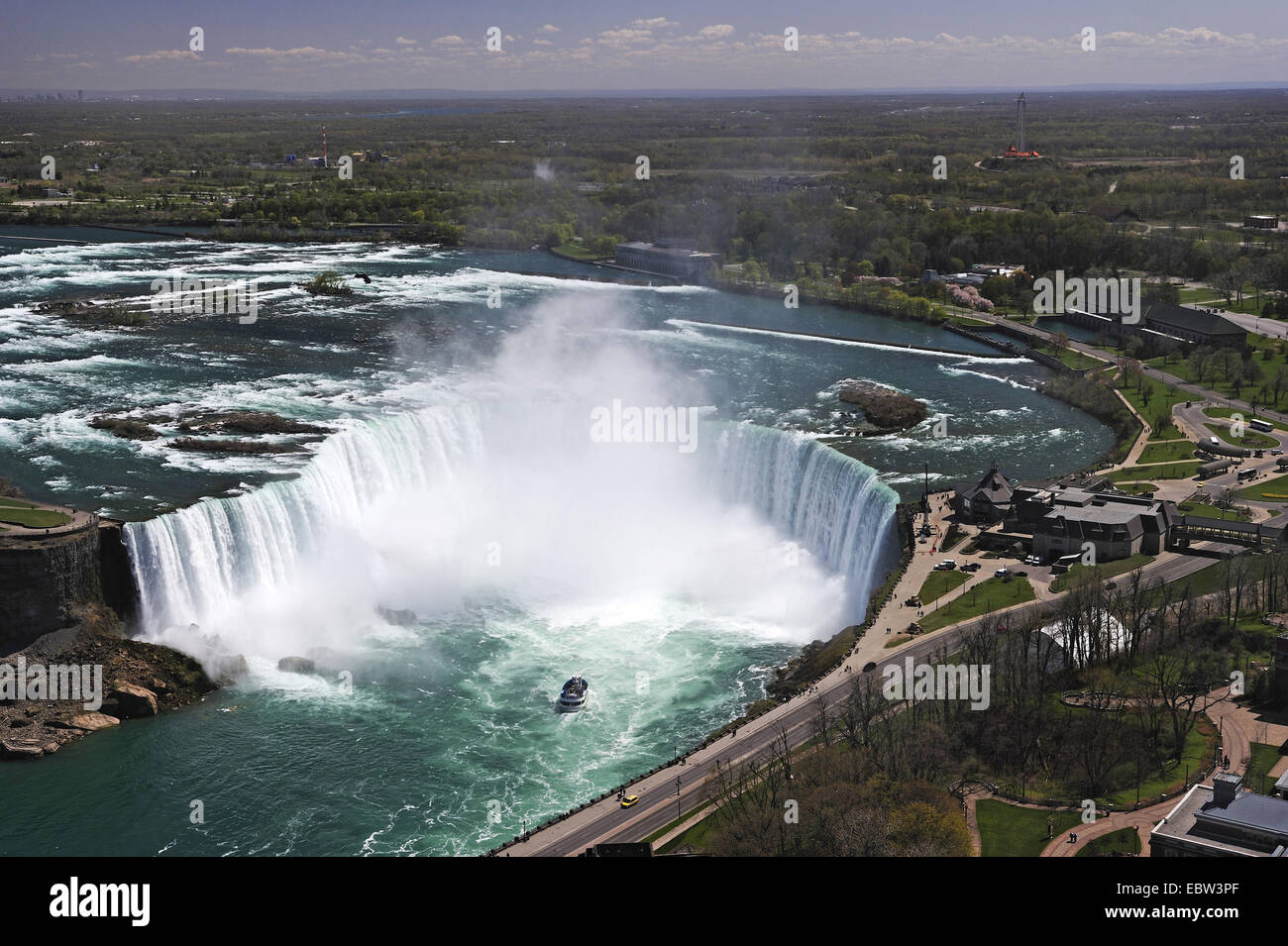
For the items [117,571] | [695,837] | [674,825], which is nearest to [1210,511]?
[674,825]

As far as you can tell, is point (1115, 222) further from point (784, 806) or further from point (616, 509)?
point (784, 806)

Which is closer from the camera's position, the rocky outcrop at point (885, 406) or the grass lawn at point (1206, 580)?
the grass lawn at point (1206, 580)

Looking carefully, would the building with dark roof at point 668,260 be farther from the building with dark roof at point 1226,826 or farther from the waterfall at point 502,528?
the building with dark roof at point 1226,826

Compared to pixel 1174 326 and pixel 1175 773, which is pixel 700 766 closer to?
pixel 1175 773

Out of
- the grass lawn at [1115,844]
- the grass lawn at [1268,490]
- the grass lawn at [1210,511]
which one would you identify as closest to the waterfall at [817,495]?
the grass lawn at [1210,511]

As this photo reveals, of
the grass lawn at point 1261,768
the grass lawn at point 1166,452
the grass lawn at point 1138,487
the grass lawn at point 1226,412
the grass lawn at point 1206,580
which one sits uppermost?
the grass lawn at point 1226,412

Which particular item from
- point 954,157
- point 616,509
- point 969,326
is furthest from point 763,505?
point 954,157
